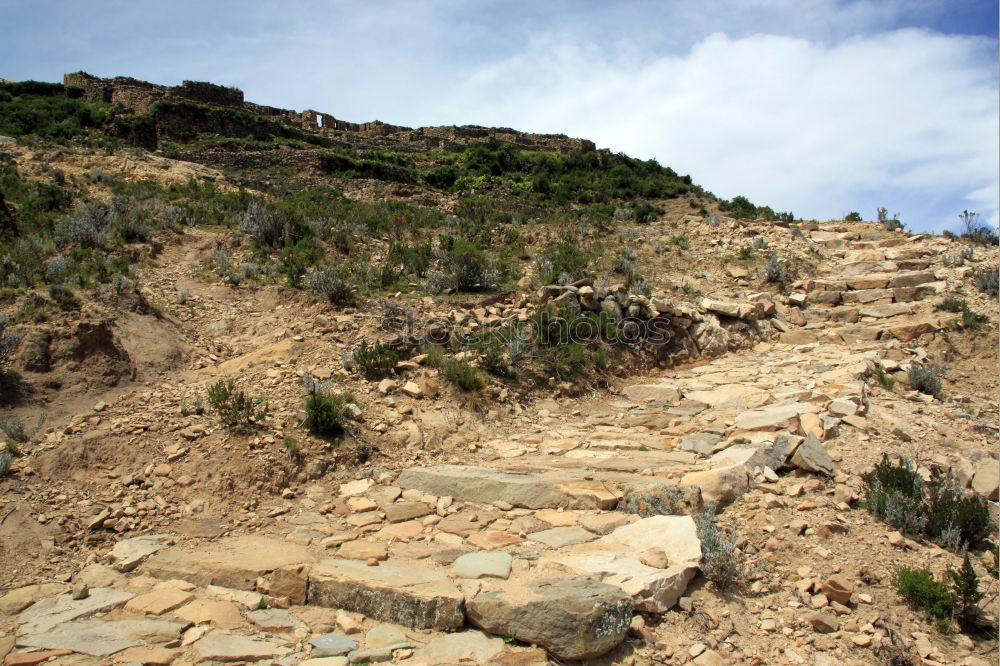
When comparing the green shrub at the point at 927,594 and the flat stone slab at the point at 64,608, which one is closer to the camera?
the flat stone slab at the point at 64,608

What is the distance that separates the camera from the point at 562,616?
2807 millimetres

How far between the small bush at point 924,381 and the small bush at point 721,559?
4.30m

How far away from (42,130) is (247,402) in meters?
20.1

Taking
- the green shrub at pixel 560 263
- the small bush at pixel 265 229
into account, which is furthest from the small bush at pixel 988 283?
the small bush at pixel 265 229

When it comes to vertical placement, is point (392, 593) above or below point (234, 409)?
below

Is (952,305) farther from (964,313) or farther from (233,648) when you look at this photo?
(233,648)

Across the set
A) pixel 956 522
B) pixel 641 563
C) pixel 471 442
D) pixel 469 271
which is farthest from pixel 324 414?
pixel 956 522

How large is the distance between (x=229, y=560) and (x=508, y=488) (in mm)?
1936

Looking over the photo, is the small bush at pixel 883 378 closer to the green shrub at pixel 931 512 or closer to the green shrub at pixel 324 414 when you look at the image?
the green shrub at pixel 931 512

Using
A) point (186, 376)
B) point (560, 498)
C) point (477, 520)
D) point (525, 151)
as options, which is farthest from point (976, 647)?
point (525, 151)

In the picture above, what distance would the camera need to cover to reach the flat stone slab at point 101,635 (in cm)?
277

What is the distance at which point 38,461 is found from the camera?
14.3 ft

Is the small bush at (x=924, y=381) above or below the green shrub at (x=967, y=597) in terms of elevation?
above

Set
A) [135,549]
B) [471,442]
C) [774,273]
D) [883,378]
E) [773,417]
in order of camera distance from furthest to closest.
Result: [774,273]
[883,378]
[471,442]
[773,417]
[135,549]
